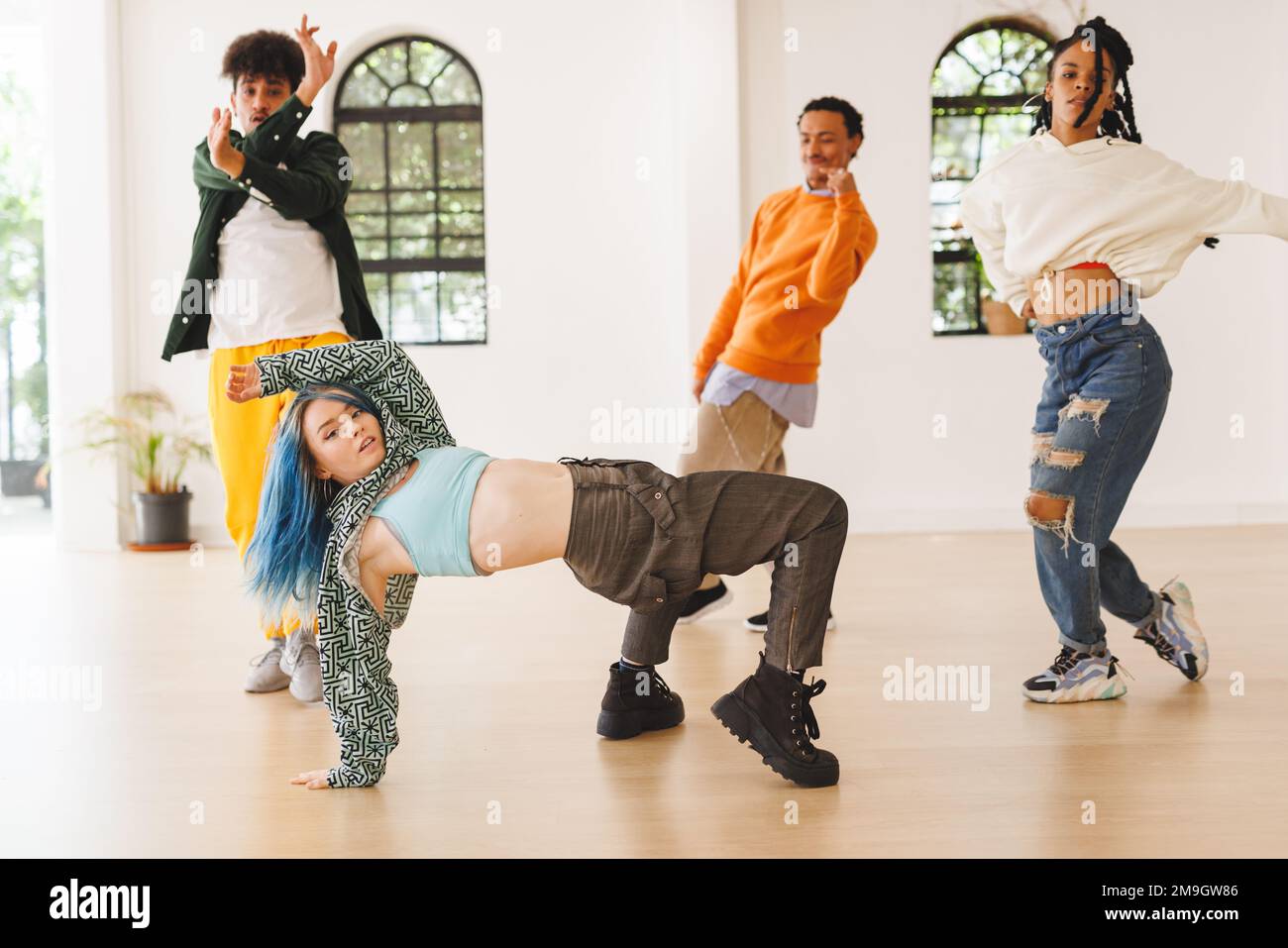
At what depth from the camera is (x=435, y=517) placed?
1.89m

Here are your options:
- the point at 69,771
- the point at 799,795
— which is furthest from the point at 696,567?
the point at 69,771

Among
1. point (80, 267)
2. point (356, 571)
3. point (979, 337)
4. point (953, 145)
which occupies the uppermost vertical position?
point (953, 145)

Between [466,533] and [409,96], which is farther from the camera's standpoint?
[409,96]

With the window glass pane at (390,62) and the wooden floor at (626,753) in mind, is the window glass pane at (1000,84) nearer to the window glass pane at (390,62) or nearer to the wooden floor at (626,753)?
the window glass pane at (390,62)

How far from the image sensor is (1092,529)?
2.50 metres

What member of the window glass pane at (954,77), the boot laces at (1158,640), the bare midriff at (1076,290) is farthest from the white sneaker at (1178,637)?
the window glass pane at (954,77)

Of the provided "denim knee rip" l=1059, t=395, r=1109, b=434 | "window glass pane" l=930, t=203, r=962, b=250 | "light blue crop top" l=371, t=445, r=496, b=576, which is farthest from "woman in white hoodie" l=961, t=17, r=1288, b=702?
"window glass pane" l=930, t=203, r=962, b=250

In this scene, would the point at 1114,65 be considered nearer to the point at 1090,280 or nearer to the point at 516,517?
the point at 1090,280

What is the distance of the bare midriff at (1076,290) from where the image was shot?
96.5 inches

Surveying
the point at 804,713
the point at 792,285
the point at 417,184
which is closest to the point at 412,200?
the point at 417,184

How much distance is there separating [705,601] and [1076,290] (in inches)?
57.2

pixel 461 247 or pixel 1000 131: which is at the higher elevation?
pixel 1000 131

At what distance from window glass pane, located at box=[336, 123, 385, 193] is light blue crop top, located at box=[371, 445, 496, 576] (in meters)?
5.04

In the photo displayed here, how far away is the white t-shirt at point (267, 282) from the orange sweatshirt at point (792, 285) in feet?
3.70
